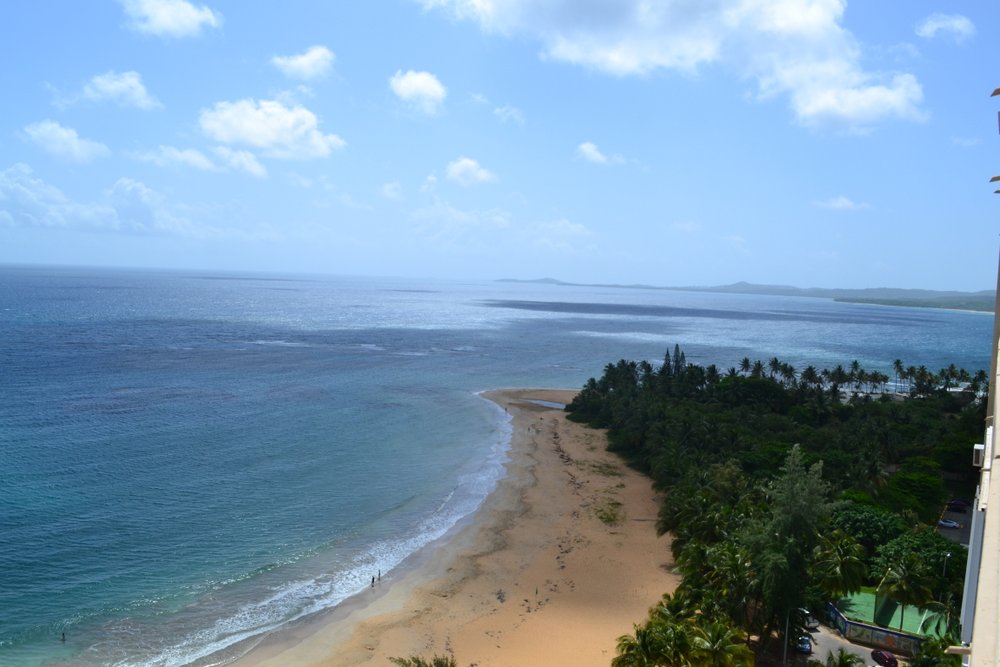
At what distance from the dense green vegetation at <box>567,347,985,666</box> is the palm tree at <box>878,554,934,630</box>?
0.05m

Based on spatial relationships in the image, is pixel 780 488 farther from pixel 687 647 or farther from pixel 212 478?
pixel 212 478

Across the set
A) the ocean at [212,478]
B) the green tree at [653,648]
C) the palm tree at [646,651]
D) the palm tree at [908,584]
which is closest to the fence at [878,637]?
the palm tree at [908,584]

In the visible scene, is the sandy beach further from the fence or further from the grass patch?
the fence

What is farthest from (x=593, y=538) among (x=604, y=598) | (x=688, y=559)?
(x=688, y=559)

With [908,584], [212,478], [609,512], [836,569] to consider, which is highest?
[836,569]

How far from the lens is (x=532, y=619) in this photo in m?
30.1

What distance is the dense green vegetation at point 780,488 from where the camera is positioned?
71.5ft

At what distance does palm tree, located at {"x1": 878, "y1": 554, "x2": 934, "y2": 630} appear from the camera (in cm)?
2523

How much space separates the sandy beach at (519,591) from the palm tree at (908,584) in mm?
9976

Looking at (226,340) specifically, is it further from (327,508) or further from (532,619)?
(532,619)

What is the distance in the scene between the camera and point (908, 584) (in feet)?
83.0

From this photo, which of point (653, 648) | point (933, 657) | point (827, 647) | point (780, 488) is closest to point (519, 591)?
point (827, 647)

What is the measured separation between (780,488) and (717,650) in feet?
21.0

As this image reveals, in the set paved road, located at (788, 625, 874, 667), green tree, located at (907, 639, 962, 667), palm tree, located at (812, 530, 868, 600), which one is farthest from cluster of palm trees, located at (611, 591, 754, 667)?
paved road, located at (788, 625, 874, 667)
